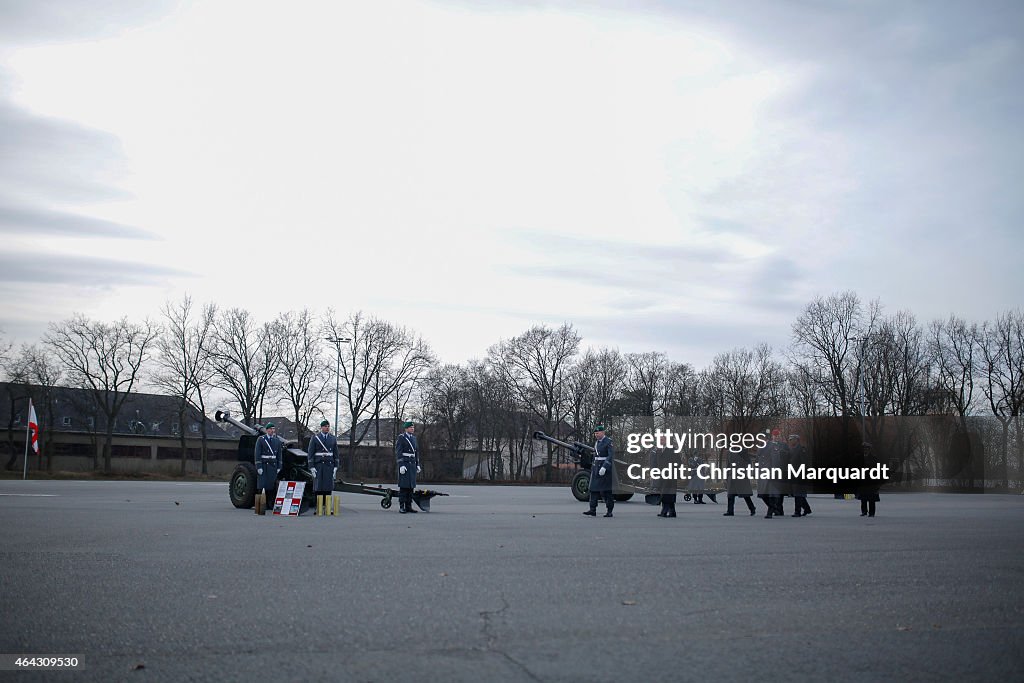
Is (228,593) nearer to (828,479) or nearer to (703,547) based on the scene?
(703,547)

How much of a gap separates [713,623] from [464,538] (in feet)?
22.2

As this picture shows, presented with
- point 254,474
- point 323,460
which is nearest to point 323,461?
point 323,460

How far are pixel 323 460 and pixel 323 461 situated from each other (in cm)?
2

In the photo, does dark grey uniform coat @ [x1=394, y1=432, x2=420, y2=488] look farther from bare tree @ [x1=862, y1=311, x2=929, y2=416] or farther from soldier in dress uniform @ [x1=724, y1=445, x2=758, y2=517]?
bare tree @ [x1=862, y1=311, x2=929, y2=416]

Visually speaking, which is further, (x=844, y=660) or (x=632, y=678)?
(x=844, y=660)

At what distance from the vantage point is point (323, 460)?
18766 mm

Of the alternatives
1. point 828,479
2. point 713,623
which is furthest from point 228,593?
point 828,479

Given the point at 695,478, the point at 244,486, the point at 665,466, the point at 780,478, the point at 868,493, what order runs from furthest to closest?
the point at 695,478 → the point at 780,478 → the point at 868,493 → the point at 665,466 → the point at 244,486

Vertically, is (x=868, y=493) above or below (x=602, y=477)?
below

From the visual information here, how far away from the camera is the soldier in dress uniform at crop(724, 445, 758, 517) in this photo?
21.7 m

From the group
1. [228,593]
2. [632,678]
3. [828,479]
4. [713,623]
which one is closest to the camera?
[632,678]

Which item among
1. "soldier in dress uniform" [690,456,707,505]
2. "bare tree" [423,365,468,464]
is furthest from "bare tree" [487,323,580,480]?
"soldier in dress uniform" [690,456,707,505]

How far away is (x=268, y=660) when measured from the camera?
4.96m

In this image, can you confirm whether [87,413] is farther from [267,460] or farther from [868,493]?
[868,493]
